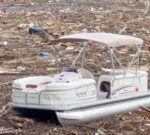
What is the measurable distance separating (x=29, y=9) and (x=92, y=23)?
22.0ft

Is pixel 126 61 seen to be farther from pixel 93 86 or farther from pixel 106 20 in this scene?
pixel 106 20

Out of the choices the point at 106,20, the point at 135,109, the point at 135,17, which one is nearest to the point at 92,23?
the point at 106,20

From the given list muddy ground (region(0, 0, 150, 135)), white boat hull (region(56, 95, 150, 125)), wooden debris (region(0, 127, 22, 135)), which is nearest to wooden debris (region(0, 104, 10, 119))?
muddy ground (region(0, 0, 150, 135))

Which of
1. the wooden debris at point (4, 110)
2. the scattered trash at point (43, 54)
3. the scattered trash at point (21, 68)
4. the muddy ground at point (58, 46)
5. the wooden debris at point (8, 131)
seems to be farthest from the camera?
the scattered trash at point (43, 54)

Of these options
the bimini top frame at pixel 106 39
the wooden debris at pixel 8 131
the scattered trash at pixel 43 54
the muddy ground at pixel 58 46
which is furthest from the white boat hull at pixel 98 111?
the scattered trash at pixel 43 54

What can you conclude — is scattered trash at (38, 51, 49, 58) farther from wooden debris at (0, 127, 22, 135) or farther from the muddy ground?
wooden debris at (0, 127, 22, 135)

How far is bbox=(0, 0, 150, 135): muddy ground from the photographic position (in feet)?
46.1

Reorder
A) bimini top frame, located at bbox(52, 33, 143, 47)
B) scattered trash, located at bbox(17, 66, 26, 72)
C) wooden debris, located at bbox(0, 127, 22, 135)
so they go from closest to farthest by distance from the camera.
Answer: wooden debris, located at bbox(0, 127, 22, 135) → bimini top frame, located at bbox(52, 33, 143, 47) → scattered trash, located at bbox(17, 66, 26, 72)

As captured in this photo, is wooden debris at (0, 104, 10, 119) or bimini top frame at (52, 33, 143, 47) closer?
bimini top frame at (52, 33, 143, 47)

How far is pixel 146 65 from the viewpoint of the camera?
21.6 metres

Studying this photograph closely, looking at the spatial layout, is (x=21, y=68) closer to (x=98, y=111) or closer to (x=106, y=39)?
(x=106, y=39)

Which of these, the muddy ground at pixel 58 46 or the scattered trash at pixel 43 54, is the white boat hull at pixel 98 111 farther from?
the scattered trash at pixel 43 54

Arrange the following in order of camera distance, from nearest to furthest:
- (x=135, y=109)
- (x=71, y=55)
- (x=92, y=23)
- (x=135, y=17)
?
1. (x=135, y=109)
2. (x=71, y=55)
3. (x=92, y=23)
4. (x=135, y=17)

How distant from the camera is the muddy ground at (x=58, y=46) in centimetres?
1404
